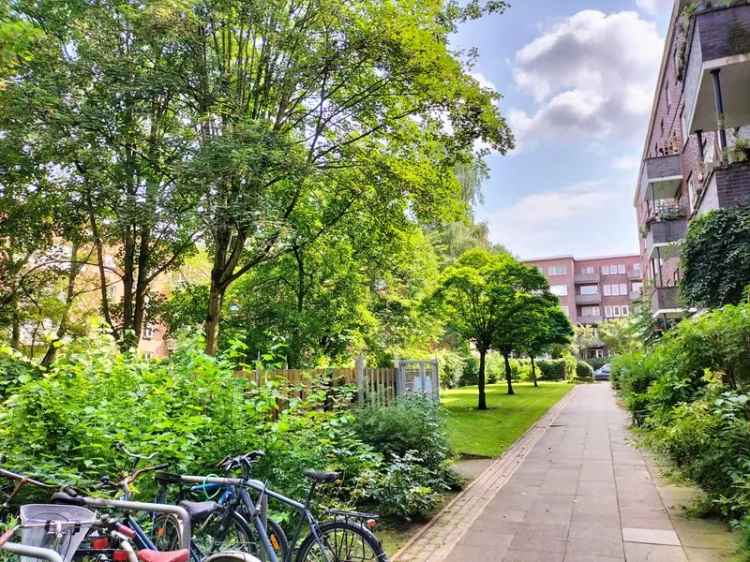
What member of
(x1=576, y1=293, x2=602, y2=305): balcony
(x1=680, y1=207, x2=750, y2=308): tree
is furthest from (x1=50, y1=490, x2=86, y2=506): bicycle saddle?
(x1=576, y1=293, x2=602, y2=305): balcony

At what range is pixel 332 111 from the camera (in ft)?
37.6

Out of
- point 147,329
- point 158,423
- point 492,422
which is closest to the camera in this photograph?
point 158,423

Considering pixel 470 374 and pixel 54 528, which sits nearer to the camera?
pixel 54 528

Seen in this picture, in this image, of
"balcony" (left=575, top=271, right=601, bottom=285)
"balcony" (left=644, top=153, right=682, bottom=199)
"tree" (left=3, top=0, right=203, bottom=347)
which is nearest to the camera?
"tree" (left=3, top=0, right=203, bottom=347)

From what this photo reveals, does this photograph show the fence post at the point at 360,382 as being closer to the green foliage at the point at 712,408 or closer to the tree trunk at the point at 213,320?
the green foliage at the point at 712,408

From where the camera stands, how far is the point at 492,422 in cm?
1598

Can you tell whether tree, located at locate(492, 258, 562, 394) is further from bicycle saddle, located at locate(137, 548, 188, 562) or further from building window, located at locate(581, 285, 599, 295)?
building window, located at locate(581, 285, 599, 295)

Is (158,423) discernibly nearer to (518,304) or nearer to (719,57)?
(719,57)

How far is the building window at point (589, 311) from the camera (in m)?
76.5

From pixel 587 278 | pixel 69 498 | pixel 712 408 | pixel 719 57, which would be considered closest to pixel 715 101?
pixel 719 57

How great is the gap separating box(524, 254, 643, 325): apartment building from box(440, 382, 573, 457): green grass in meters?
54.6

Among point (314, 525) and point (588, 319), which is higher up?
point (588, 319)

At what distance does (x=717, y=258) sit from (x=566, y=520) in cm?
830

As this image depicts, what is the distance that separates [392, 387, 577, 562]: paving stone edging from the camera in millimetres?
5112
